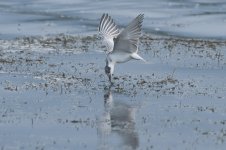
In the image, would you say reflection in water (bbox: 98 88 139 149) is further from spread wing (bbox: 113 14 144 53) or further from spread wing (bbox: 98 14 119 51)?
spread wing (bbox: 98 14 119 51)

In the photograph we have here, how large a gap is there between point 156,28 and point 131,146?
56.6 feet

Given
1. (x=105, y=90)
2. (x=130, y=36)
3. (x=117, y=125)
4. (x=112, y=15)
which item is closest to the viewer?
(x=117, y=125)

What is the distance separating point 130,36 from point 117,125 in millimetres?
4356

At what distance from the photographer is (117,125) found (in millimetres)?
14586

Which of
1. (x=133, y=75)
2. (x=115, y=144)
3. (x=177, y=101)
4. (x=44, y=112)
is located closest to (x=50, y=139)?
(x=115, y=144)

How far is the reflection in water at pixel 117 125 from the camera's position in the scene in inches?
518

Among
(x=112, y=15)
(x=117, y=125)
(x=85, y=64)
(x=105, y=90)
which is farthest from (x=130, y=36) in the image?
(x=112, y=15)

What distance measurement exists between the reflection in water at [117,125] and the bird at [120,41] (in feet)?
5.54

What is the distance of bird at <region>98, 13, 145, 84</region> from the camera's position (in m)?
18.5

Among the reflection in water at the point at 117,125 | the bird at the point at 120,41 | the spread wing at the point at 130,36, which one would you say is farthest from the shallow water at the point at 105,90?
the spread wing at the point at 130,36

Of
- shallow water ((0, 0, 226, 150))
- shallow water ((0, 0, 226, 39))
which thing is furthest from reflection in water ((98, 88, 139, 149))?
shallow water ((0, 0, 226, 39))

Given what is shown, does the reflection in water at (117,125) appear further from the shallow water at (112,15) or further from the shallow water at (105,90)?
the shallow water at (112,15)

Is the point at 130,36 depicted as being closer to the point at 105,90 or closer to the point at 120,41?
the point at 120,41

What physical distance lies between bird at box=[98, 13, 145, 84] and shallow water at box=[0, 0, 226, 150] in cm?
55
